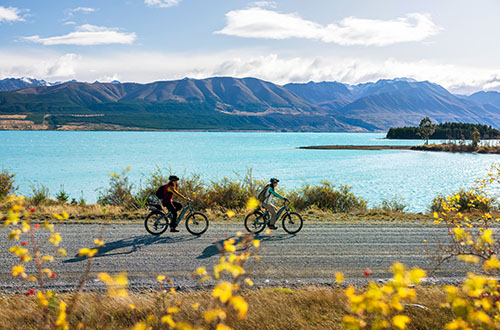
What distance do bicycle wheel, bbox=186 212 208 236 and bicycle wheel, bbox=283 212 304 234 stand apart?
2.64 meters

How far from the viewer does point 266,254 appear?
1069 cm

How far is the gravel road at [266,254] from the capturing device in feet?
28.8

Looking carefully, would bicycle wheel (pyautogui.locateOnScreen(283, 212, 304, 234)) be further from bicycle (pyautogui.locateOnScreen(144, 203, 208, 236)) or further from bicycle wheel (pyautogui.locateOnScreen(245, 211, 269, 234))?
bicycle (pyautogui.locateOnScreen(144, 203, 208, 236))

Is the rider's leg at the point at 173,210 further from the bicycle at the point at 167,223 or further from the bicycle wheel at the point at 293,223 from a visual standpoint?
the bicycle wheel at the point at 293,223

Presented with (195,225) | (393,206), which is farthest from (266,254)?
(393,206)

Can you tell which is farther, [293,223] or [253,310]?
[293,223]

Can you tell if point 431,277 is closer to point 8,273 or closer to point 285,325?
point 285,325

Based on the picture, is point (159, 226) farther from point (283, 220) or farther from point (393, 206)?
point (393, 206)

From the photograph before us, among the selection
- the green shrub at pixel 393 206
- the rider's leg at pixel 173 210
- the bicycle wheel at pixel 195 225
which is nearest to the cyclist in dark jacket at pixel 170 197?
the rider's leg at pixel 173 210

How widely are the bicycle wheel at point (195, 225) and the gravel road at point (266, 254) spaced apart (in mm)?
242

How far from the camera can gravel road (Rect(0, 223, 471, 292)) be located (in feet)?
28.8

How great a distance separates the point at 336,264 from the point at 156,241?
539 centimetres

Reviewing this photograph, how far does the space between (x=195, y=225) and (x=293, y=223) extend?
10.6 ft

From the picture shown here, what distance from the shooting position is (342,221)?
16.4 meters
